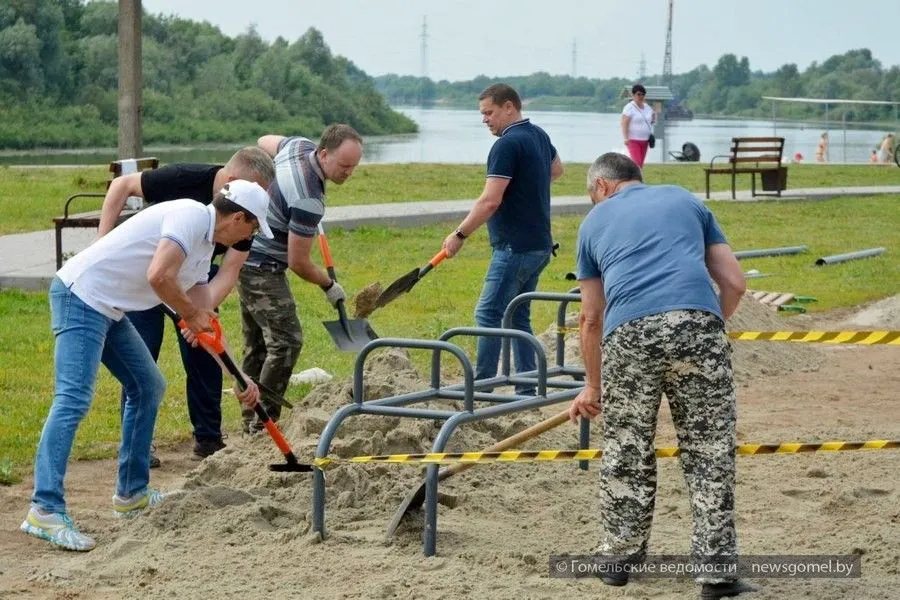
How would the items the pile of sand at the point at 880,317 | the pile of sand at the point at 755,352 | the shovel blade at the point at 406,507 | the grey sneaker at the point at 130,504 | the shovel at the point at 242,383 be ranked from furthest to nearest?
the pile of sand at the point at 880,317
the pile of sand at the point at 755,352
the grey sneaker at the point at 130,504
the shovel at the point at 242,383
the shovel blade at the point at 406,507

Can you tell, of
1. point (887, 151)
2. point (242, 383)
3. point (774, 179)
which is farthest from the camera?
point (887, 151)

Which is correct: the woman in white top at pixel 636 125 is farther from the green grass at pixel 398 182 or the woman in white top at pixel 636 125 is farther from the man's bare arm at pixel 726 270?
the man's bare arm at pixel 726 270

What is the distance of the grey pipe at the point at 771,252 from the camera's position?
51.0 feet

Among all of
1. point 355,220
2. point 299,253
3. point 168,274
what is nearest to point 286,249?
point 299,253

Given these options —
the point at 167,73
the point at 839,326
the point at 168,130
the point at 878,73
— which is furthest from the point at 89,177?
the point at 878,73

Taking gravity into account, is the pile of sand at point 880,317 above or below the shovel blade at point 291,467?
below

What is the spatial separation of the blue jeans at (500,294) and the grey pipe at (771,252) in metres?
7.73

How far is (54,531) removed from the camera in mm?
5738

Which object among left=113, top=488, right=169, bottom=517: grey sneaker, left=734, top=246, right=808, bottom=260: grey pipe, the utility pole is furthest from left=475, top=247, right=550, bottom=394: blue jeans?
left=734, top=246, right=808, bottom=260: grey pipe

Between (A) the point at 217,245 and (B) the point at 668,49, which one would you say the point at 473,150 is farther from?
(A) the point at 217,245

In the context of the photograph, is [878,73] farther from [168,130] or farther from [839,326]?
[839,326]

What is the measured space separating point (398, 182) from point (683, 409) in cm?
2117

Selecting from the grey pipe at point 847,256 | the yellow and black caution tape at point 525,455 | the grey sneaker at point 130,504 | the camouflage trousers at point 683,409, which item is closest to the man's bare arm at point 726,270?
the camouflage trousers at point 683,409

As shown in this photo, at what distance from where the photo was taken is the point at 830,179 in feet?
95.0
